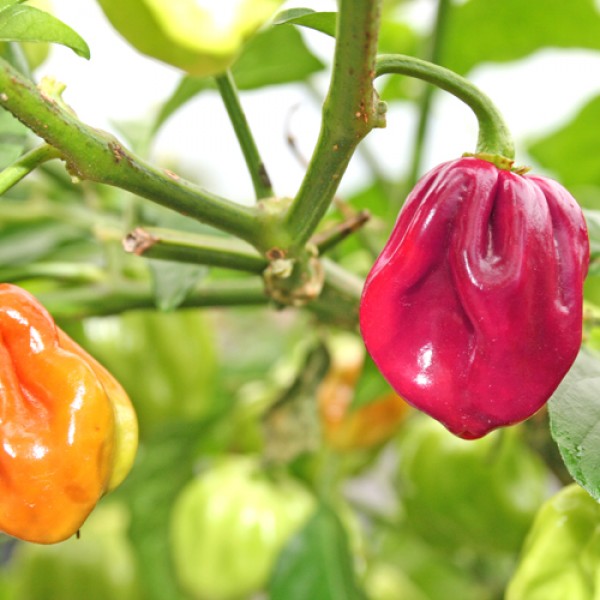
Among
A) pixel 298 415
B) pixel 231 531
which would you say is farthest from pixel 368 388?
pixel 231 531

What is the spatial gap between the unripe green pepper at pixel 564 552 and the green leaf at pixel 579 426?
0.29 ft

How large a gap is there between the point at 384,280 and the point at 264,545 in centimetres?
51

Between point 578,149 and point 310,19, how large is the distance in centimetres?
67

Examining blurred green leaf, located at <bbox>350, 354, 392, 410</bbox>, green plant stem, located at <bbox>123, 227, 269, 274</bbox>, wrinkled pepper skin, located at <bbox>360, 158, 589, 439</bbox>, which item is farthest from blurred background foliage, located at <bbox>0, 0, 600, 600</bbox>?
wrinkled pepper skin, located at <bbox>360, 158, 589, 439</bbox>

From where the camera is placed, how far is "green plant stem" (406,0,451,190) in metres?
0.74

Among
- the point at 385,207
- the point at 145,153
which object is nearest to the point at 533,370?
the point at 145,153

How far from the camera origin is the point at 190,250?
17.3 inches

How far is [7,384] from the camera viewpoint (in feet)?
1.24

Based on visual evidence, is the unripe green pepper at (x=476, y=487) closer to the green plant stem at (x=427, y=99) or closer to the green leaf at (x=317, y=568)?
the green leaf at (x=317, y=568)

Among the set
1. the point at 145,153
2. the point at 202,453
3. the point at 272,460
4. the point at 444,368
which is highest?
the point at 444,368

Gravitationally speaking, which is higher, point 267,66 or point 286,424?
point 267,66

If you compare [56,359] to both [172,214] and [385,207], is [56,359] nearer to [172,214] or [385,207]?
[172,214]

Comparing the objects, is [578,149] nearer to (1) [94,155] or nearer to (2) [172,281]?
(2) [172,281]

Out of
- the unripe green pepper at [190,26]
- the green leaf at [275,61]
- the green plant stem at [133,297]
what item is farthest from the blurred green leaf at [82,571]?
the unripe green pepper at [190,26]
